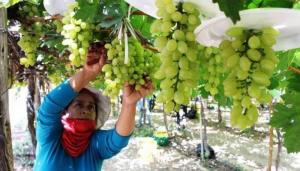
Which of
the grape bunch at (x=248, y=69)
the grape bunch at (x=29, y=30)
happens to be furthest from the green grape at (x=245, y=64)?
the grape bunch at (x=29, y=30)

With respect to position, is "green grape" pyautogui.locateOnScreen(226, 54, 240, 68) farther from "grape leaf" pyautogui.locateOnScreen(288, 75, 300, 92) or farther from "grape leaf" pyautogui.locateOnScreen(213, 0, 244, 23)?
"grape leaf" pyautogui.locateOnScreen(288, 75, 300, 92)

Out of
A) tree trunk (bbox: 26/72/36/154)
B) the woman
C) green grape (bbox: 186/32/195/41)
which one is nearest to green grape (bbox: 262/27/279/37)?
green grape (bbox: 186/32/195/41)

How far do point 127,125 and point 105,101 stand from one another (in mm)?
366

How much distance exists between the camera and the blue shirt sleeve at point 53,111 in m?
1.82

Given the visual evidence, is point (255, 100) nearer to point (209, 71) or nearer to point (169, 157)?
point (209, 71)

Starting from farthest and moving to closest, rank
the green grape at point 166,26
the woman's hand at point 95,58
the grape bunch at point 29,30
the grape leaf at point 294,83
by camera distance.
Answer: the grape bunch at point 29,30 → the woman's hand at point 95,58 → the grape leaf at point 294,83 → the green grape at point 166,26

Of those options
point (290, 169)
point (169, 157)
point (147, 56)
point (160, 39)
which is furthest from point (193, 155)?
point (160, 39)

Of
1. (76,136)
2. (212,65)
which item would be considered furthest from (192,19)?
(76,136)

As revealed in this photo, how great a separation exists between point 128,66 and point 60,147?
1197mm

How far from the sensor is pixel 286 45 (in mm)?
633

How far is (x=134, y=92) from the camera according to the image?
56.5 inches

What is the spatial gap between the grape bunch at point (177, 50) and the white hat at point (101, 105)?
67.3 inches

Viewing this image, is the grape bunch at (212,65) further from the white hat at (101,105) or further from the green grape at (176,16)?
the white hat at (101,105)

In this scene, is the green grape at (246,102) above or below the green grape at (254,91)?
below
